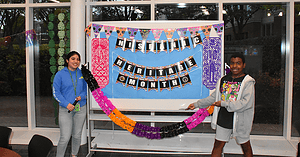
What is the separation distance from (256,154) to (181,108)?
1.39 meters

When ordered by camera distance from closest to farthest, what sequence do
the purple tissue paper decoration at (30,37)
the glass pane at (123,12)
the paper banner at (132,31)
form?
the paper banner at (132,31)
the glass pane at (123,12)
the purple tissue paper decoration at (30,37)

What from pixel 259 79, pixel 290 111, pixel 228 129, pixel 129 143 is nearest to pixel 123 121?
pixel 129 143

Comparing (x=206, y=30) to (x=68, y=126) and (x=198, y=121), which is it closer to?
(x=198, y=121)

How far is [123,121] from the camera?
2912 millimetres

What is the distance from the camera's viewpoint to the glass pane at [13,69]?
4.09m

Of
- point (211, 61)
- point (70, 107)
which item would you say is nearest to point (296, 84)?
point (211, 61)

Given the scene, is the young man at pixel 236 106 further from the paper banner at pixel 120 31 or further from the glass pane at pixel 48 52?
the glass pane at pixel 48 52

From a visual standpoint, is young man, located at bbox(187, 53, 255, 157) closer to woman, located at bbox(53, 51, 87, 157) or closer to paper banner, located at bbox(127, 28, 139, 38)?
paper banner, located at bbox(127, 28, 139, 38)

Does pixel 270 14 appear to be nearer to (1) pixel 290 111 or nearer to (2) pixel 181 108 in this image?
(1) pixel 290 111

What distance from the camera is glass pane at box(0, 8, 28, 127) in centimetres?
409

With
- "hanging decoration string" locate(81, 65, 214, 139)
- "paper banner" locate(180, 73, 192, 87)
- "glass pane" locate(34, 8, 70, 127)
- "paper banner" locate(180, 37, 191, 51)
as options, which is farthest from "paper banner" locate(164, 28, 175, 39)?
"glass pane" locate(34, 8, 70, 127)

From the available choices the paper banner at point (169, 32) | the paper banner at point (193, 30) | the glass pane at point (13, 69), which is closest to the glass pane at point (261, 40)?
the paper banner at point (193, 30)

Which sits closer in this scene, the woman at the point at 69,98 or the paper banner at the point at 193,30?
the woman at the point at 69,98

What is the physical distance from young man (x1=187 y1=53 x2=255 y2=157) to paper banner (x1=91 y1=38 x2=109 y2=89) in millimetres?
1630
